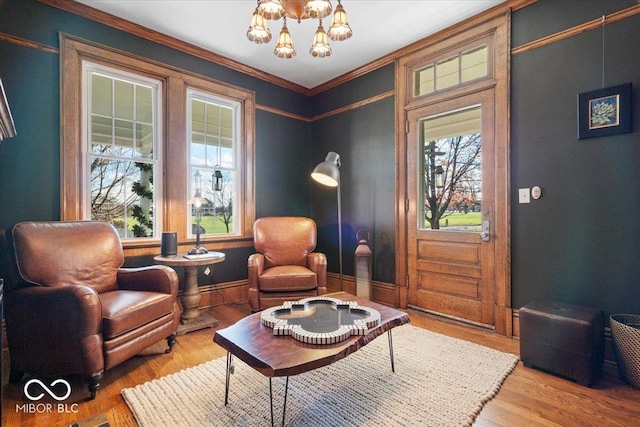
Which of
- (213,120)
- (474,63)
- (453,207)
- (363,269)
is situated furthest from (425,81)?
(213,120)

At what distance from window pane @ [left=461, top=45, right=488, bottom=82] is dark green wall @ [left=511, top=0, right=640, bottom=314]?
279mm

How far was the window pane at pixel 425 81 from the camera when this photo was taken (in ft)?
11.0

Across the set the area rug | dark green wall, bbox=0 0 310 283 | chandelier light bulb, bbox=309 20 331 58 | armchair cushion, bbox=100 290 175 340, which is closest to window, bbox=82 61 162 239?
dark green wall, bbox=0 0 310 283

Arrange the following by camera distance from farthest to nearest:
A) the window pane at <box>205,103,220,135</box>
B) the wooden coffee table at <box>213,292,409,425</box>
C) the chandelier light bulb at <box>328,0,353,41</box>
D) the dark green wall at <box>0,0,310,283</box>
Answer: the window pane at <box>205,103,220,135</box> → the dark green wall at <box>0,0,310,283</box> → the chandelier light bulb at <box>328,0,353,41</box> → the wooden coffee table at <box>213,292,409,425</box>

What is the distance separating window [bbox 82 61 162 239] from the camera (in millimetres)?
2969

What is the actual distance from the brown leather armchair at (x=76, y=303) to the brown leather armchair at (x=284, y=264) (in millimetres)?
849

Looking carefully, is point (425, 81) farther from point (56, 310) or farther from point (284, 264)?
point (56, 310)

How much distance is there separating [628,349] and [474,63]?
101 inches

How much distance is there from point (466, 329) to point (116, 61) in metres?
4.16

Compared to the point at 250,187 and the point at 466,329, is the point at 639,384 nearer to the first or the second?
the point at 466,329

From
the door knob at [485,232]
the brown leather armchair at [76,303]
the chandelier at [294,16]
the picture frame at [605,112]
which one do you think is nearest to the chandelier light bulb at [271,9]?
the chandelier at [294,16]

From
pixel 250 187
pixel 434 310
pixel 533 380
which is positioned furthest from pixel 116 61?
pixel 533 380

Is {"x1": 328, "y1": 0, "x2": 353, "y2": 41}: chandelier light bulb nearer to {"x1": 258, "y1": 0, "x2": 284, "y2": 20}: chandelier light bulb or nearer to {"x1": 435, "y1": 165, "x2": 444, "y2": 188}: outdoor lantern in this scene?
{"x1": 258, "y1": 0, "x2": 284, "y2": 20}: chandelier light bulb

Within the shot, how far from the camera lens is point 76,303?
1848 mm
